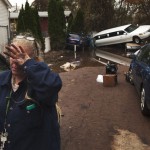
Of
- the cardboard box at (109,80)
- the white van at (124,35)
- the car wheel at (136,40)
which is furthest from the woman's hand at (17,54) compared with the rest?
the car wheel at (136,40)

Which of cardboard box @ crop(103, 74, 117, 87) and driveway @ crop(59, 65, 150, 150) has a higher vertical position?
cardboard box @ crop(103, 74, 117, 87)

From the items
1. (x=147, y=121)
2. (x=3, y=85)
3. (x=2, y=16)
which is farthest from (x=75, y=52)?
(x=3, y=85)

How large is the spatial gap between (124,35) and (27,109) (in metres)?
25.3

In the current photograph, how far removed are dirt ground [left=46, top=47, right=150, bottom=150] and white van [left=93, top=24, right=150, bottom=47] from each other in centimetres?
1404

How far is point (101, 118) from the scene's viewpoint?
8.84m

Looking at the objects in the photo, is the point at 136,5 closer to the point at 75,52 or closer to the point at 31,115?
the point at 75,52

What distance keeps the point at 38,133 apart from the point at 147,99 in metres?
5.62

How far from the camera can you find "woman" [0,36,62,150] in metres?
2.88

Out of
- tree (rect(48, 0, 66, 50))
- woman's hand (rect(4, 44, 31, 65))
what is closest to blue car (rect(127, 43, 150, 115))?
woman's hand (rect(4, 44, 31, 65))

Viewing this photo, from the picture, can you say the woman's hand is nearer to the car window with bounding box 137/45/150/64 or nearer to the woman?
the woman

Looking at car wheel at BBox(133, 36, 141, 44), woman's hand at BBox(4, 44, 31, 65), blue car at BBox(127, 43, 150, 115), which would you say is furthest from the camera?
car wheel at BBox(133, 36, 141, 44)

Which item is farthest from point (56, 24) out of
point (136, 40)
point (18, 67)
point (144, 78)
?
point (18, 67)

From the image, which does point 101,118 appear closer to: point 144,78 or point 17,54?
point 144,78

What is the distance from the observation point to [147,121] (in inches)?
339
